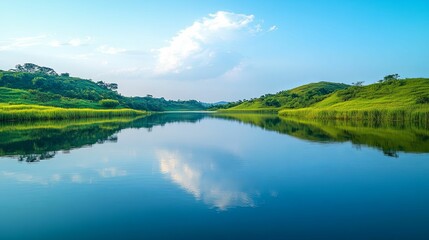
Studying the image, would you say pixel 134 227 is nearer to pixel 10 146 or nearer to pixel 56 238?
pixel 56 238

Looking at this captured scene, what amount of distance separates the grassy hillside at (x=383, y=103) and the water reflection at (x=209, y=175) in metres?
54.4

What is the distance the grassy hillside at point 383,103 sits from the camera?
227 ft

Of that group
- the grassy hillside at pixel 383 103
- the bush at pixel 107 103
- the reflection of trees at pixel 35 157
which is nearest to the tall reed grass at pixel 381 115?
the grassy hillside at pixel 383 103

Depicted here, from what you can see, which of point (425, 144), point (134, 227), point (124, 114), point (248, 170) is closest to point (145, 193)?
point (134, 227)

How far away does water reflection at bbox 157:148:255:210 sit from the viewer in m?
14.9

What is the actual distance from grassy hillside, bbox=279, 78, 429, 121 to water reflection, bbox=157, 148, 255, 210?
5435 centimetres

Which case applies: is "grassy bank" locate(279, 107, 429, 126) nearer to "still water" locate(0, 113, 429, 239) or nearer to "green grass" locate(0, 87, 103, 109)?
"still water" locate(0, 113, 429, 239)

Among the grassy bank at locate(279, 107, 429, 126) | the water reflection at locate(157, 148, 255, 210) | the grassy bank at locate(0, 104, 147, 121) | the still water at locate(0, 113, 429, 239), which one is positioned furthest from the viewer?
the grassy bank at locate(0, 104, 147, 121)

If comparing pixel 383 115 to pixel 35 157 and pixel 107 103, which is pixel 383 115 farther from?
pixel 107 103

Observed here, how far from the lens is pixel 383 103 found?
88.7 m

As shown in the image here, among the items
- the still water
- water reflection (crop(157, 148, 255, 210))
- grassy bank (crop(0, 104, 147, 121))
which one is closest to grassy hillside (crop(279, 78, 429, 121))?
the still water

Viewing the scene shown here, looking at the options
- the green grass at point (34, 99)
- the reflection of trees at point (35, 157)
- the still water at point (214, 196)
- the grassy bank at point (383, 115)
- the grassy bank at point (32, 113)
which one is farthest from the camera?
the green grass at point (34, 99)

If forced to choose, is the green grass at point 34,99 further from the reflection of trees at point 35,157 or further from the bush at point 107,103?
the reflection of trees at point 35,157

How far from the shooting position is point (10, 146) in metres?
33.5
